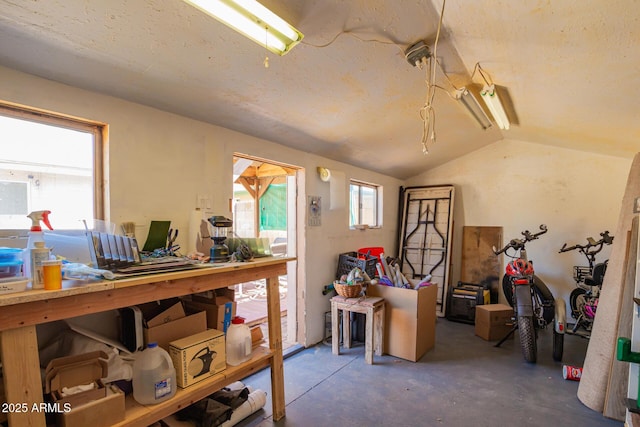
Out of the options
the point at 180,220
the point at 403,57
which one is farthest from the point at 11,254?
the point at 403,57

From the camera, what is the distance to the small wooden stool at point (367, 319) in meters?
2.90

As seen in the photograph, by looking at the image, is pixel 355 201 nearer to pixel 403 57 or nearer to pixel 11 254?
pixel 403 57

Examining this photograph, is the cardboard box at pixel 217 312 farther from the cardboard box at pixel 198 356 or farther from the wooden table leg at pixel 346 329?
the wooden table leg at pixel 346 329

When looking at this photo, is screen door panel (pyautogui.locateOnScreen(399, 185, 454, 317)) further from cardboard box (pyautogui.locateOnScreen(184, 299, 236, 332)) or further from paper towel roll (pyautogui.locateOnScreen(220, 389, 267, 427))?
cardboard box (pyautogui.locateOnScreen(184, 299, 236, 332))

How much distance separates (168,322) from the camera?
1.74m

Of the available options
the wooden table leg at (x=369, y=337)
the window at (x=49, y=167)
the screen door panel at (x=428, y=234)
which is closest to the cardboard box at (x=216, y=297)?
the window at (x=49, y=167)

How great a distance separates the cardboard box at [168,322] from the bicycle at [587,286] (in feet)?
13.3

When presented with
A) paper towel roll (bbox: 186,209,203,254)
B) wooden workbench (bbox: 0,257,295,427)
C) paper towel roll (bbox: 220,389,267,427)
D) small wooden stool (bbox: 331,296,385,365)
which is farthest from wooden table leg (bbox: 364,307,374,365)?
paper towel roll (bbox: 186,209,203,254)

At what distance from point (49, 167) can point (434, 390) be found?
3057mm

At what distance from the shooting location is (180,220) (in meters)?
2.06

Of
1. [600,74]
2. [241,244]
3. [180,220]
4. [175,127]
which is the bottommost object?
[241,244]

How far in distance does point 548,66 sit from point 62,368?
3052 mm

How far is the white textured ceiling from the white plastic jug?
1501 mm

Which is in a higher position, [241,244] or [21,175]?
[21,175]
